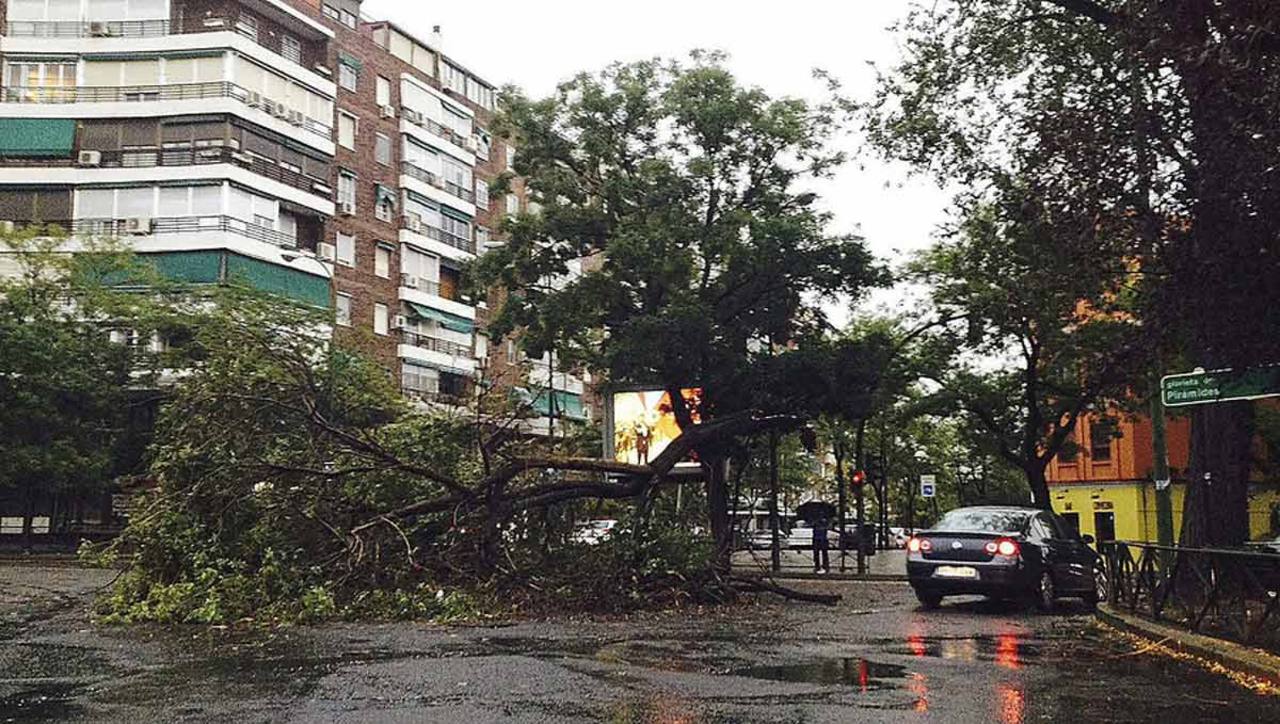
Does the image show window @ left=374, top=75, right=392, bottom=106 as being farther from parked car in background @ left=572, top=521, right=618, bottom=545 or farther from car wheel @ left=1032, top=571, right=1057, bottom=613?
car wheel @ left=1032, top=571, right=1057, bottom=613

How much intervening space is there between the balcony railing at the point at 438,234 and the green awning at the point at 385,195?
1.08 meters

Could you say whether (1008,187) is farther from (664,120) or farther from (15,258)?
(15,258)

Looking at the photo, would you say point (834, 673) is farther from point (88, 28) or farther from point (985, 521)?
point (88, 28)

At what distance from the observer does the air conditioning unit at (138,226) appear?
1884 inches

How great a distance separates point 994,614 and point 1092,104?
26.3 ft

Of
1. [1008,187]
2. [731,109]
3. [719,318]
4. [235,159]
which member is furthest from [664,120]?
[235,159]

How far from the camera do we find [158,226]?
157ft

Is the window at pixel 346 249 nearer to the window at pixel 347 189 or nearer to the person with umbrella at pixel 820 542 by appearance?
the window at pixel 347 189

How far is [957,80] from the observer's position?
1886 centimetres

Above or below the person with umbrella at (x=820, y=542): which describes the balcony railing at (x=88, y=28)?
above

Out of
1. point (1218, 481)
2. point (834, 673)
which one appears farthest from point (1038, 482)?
point (834, 673)

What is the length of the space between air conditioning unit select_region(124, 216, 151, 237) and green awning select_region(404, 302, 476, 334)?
46.7 ft

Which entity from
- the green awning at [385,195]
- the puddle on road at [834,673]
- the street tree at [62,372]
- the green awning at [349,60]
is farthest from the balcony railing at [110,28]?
the puddle on road at [834,673]

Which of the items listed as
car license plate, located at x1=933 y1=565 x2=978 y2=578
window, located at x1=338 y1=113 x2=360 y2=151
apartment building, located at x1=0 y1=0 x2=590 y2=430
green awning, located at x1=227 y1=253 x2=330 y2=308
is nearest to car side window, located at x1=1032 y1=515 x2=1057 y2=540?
car license plate, located at x1=933 y1=565 x2=978 y2=578
